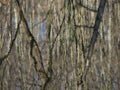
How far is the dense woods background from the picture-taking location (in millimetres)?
2658

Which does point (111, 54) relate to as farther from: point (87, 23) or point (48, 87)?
point (48, 87)

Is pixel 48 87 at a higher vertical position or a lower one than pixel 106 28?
lower

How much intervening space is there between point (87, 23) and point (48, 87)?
0.46m

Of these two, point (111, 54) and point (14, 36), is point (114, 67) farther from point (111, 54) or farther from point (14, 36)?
point (14, 36)

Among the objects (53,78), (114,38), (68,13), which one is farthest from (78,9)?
(53,78)

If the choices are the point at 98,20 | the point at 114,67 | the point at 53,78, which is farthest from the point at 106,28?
the point at 53,78

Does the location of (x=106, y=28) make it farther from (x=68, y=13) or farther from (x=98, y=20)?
(x=68, y=13)

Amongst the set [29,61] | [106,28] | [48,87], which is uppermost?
[106,28]

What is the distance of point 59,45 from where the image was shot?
2674 millimetres

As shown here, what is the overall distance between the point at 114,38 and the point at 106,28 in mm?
77

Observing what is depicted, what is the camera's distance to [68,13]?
2674mm

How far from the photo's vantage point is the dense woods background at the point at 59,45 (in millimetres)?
2658

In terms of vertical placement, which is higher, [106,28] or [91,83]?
[106,28]

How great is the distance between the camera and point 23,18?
2.70 m
